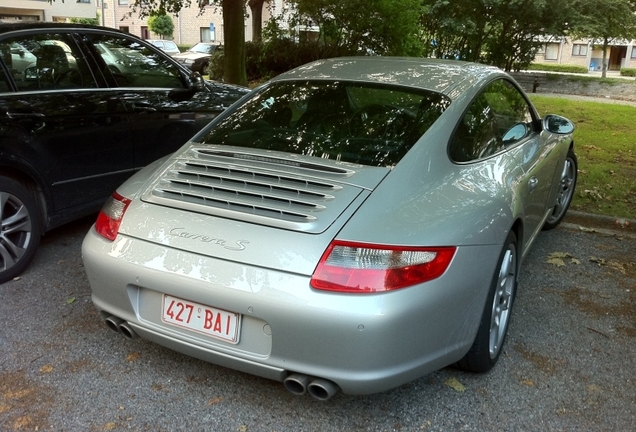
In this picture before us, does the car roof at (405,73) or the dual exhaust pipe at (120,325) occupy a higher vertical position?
the car roof at (405,73)

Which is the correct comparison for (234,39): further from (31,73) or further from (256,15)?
(256,15)

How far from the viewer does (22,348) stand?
10.8 ft

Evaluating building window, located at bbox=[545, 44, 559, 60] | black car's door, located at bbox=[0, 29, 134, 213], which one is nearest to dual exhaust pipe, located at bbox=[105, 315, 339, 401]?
black car's door, located at bbox=[0, 29, 134, 213]

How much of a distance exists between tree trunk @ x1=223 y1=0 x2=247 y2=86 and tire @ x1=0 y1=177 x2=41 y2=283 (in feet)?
24.9

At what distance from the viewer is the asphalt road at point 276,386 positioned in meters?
2.73

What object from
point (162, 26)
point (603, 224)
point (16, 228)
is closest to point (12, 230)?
point (16, 228)

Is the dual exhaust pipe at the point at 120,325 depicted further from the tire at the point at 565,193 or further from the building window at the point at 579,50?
the building window at the point at 579,50

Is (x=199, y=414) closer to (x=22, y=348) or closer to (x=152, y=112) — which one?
(x=22, y=348)

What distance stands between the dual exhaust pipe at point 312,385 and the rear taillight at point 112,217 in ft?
3.49

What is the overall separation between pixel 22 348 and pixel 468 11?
70.3ft

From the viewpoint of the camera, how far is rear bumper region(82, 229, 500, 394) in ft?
7.66

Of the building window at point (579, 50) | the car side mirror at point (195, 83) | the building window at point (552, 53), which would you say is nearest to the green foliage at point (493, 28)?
the car side mirror at point (195, 83)

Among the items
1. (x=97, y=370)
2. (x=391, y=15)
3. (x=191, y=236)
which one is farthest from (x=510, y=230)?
(x=391, y=15)

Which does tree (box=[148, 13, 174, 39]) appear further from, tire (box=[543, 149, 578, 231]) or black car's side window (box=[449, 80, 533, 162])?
black car's side window (box=[449, 80, 533, 162])
